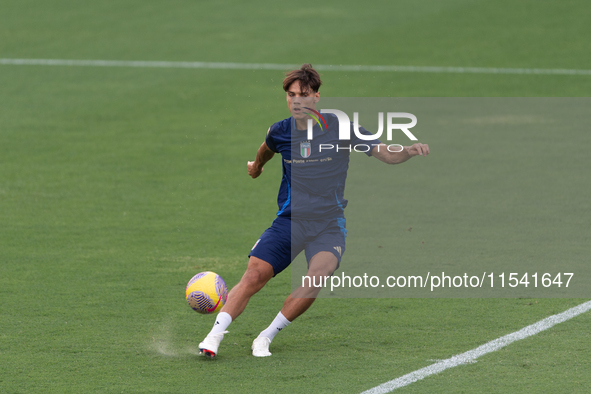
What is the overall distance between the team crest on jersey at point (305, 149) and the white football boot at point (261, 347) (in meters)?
1.51

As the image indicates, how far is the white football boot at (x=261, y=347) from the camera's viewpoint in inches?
259

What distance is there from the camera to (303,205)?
22.9ft

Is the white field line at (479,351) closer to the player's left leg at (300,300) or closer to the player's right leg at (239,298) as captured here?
the player's left leg at (300,300)

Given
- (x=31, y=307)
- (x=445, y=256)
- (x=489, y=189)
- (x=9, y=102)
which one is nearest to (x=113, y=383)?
(x=31, y=307)

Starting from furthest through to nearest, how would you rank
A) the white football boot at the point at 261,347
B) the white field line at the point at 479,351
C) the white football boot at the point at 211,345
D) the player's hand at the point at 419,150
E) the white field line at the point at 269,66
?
the white field line at the point at 269,66, the white football boot at the point at 261,347, the white football boot at the point at 211,345, the player's hand at the point at 419,150, the white field line at the point at 479,351

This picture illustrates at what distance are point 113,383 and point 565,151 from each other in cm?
999

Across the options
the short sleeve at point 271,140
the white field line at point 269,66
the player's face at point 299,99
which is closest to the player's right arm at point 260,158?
the short sleeve at point 271,140

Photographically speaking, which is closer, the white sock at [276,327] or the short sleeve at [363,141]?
the white sock at [276,327]

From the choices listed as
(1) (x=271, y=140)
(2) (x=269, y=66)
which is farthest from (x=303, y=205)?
(2) (x=269, y=66)

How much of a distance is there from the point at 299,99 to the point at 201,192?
18.3ft

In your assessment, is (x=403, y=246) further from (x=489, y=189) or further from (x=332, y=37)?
(x=332, y=37)

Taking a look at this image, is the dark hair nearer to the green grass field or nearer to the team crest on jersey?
the team crest on jersey

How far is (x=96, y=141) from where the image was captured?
14.7 metres

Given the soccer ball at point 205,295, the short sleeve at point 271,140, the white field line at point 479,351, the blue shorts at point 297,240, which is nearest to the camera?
the white field line at point 479,351
